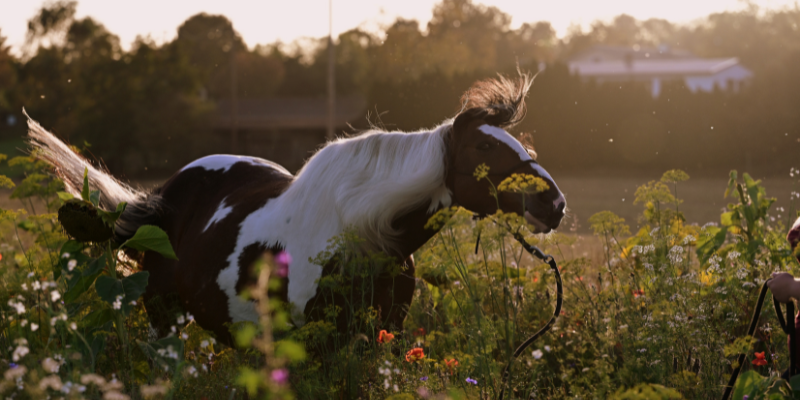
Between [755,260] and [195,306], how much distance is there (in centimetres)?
292

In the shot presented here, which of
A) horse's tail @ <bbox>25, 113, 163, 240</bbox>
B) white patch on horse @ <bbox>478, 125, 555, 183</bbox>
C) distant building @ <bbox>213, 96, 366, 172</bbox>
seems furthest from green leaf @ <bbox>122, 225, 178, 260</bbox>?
distant building @ <bbox>213, 96, 366, 172</bbox>

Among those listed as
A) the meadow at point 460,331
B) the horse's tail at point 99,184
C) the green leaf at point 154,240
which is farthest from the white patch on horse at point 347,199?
the horse's tail at point 99,184

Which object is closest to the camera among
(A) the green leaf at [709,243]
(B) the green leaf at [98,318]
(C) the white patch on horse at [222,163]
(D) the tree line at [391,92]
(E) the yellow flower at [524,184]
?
(E) the yellow flower at [524,184]

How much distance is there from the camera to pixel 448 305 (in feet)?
12.8

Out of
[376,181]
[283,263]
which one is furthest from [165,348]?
[376,181]

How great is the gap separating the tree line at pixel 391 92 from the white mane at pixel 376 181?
401 inches

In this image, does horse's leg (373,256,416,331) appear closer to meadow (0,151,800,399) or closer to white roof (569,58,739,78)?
meadow (0,151,800,399)

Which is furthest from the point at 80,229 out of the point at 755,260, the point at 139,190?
the point at 755,260

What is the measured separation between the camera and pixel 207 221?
13.1ft

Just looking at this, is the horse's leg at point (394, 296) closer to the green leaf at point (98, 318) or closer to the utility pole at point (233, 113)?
the green leaf at point (98, 318)

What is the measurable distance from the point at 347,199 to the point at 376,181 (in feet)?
0.53

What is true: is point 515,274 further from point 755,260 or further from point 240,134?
point 240,134

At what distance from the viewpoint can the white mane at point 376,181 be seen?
10.6ft

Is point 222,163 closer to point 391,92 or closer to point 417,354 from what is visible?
point 417,354
